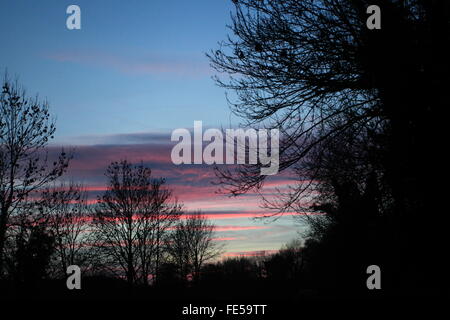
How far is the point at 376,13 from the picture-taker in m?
8.06

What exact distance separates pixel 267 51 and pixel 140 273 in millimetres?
29918

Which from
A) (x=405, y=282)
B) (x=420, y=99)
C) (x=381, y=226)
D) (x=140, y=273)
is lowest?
(x=140, y=273)

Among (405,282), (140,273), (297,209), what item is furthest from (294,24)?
(140,273)

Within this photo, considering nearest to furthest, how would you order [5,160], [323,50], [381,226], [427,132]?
[427,132], [323,50], [381,226], [5,160]

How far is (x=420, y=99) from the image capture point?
7770 mm

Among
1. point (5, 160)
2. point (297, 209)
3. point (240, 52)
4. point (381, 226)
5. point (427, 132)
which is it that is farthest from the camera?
point (5, 160)

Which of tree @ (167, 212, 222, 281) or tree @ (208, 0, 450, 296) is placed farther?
tree @ (167, 212, 222, 281)

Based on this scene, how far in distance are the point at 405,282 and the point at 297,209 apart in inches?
125

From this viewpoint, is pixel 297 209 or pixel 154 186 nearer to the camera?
pixel 297 209

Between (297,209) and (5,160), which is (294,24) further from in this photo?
(5,160)

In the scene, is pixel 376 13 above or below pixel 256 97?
above

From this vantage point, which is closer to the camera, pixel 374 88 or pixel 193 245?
pixel 374 88

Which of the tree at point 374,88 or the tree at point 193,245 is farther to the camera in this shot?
the tree at point 193,245

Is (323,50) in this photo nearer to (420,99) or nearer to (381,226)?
(420,99)
